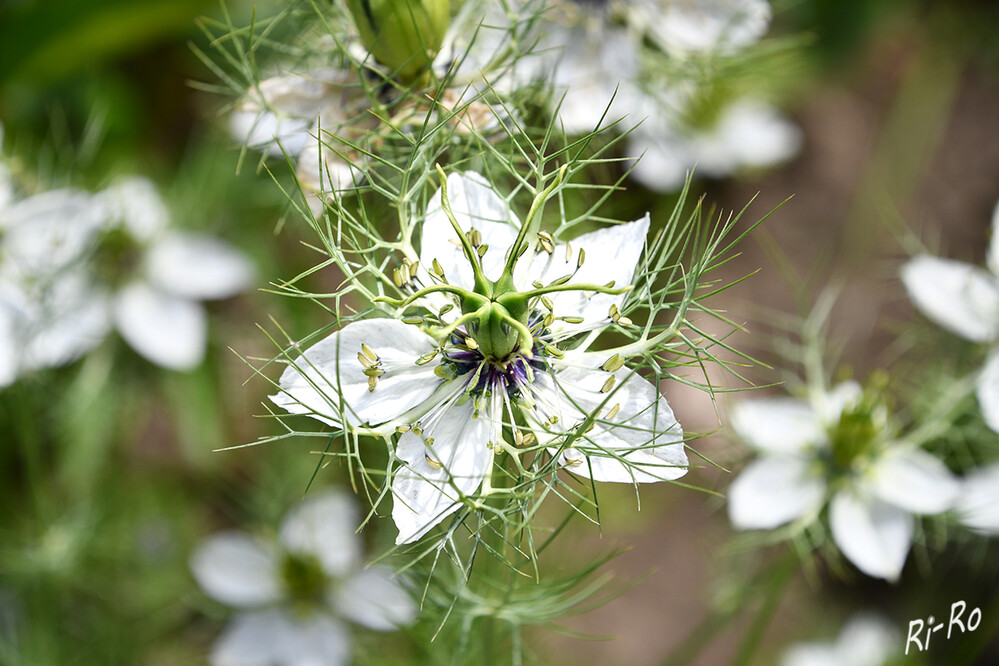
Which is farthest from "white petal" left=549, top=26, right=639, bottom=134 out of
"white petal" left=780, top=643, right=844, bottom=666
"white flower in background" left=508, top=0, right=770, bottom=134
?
"white petal" left=780, top=643, right=844, bottom=666

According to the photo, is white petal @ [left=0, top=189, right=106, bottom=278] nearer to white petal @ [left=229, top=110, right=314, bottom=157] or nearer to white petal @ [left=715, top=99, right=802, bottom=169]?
white petal @ [left=229, top=110, right=314, bottom=157]

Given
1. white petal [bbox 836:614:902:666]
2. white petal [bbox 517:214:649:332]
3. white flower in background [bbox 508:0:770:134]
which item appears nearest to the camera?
white petal [bbox 517:214:649:332]

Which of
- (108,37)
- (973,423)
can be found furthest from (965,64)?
(108,37)

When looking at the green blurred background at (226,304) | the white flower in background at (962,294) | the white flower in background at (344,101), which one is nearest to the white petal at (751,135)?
the green blurred background at (226,304)

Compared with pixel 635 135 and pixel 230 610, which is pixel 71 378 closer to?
pixel 230 610

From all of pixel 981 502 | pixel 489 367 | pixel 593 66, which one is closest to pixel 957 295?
pixel 981 502

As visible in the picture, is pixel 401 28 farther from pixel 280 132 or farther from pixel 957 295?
pixel 957 295
